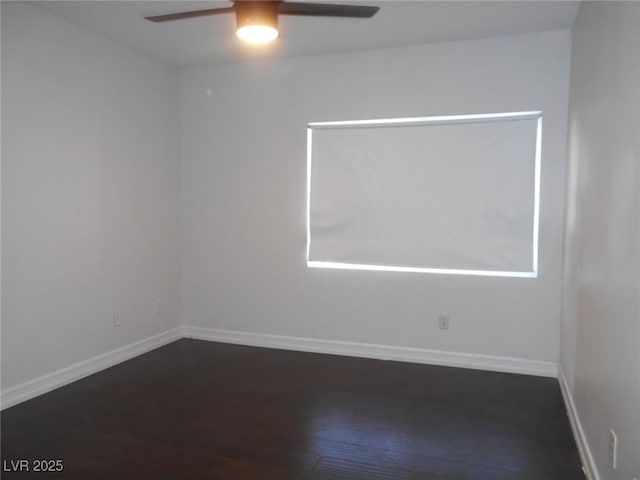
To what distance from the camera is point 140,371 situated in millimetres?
3693

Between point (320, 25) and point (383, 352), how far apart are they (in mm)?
2612

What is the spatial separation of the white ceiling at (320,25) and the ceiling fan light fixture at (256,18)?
879 mm

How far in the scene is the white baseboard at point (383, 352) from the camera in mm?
3686

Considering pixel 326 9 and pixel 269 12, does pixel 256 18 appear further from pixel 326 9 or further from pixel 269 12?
pixel 326 9

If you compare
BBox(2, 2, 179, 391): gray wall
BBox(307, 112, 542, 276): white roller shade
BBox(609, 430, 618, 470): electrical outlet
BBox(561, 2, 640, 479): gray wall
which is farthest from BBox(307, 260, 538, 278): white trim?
BBox(609, 430, 618, 470): electrical outlet

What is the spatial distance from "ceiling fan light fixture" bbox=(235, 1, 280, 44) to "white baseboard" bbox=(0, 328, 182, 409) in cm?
260

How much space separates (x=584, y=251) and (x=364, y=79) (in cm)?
225

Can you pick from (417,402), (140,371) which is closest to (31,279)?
(140,371)

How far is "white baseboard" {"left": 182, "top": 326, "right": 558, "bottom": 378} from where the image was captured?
12.1 ft

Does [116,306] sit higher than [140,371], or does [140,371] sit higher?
[116,306]

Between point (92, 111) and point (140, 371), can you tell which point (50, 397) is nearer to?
point (140, 371)

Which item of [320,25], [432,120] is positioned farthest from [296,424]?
[320,25]

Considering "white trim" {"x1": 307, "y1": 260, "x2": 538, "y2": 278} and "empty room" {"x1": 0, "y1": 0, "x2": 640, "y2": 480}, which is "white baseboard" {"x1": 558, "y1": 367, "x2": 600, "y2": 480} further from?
"white trim" {"x1": 307, "y1": 260, "x2": 538, "y2": 278}

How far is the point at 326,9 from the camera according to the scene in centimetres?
229
